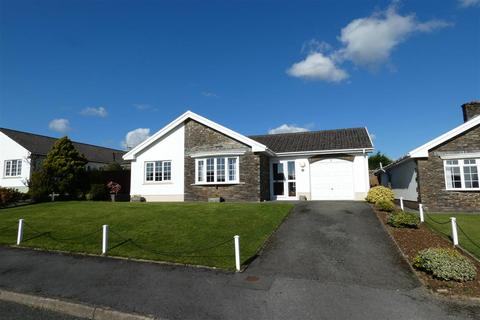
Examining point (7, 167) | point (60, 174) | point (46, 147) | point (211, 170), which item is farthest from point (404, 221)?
point (7, 167)

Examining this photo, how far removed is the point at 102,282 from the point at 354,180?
16.1m

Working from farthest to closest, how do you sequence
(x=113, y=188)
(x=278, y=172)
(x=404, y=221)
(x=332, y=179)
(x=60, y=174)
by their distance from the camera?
(x=113, y=188), (x=60, y=174), (x=278, y=172), (x=332, y=179), (x=404, y=221)

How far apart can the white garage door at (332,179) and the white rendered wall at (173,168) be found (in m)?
9.17

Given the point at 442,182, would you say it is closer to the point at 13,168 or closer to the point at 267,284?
the point at 267,284

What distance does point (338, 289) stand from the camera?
646cm

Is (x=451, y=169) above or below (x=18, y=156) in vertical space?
below

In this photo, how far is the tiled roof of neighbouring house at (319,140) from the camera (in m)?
19.8

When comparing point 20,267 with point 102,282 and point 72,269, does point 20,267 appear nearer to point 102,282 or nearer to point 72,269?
point 72,269

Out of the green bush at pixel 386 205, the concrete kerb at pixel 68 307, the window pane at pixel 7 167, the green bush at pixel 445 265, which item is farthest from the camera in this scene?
the window pane at pixel 7 167

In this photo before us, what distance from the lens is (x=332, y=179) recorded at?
Answer: 19500 millimetres

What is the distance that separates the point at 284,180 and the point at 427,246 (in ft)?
38.6

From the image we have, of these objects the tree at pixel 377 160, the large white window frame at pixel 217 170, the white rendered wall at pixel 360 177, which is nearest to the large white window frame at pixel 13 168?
the large white window frame at pixel 217 170

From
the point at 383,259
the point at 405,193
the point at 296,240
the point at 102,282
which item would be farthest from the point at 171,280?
the point at 405,193

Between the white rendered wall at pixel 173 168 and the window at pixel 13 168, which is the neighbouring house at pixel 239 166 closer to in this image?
the white rendered wall at pixel 173 168
